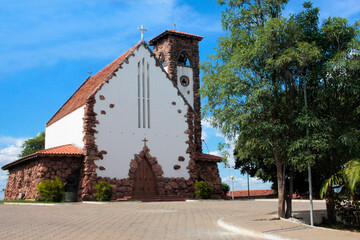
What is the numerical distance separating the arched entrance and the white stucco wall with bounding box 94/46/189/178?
89 centimetres

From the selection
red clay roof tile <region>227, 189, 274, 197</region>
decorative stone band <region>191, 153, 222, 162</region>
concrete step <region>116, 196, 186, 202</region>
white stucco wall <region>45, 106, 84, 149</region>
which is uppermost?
white stucco wall <region>45, 106, 84, 149</region>

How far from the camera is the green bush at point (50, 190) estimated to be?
25078 mm

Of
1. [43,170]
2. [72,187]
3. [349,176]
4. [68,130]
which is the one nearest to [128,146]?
[72,187]

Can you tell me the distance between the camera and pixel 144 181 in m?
29.1

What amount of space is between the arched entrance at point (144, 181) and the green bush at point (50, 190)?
5298 mm

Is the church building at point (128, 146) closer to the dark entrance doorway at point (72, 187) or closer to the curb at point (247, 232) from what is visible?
the dark entrance doorway at point (72, 187)

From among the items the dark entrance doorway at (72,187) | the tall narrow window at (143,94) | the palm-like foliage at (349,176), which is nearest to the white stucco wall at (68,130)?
the dark entrance doorway at (72,187)

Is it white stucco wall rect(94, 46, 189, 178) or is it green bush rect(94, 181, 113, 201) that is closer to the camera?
green bush rect(94, 181, 113, 201)

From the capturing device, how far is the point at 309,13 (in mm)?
16312

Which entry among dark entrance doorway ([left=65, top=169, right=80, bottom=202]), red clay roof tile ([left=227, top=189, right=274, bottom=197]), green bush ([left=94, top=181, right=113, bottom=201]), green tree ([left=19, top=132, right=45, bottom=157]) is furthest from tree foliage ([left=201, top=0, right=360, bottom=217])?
green tree ([left=19, top=132, right=45, bottom=157])

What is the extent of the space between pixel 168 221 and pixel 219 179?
1919 centimetres

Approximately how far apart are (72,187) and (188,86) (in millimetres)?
15383

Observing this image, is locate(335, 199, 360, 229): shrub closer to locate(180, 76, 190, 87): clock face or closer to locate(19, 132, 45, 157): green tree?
locate(180, 76, 190, 87): clock face

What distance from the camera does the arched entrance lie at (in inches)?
1131
